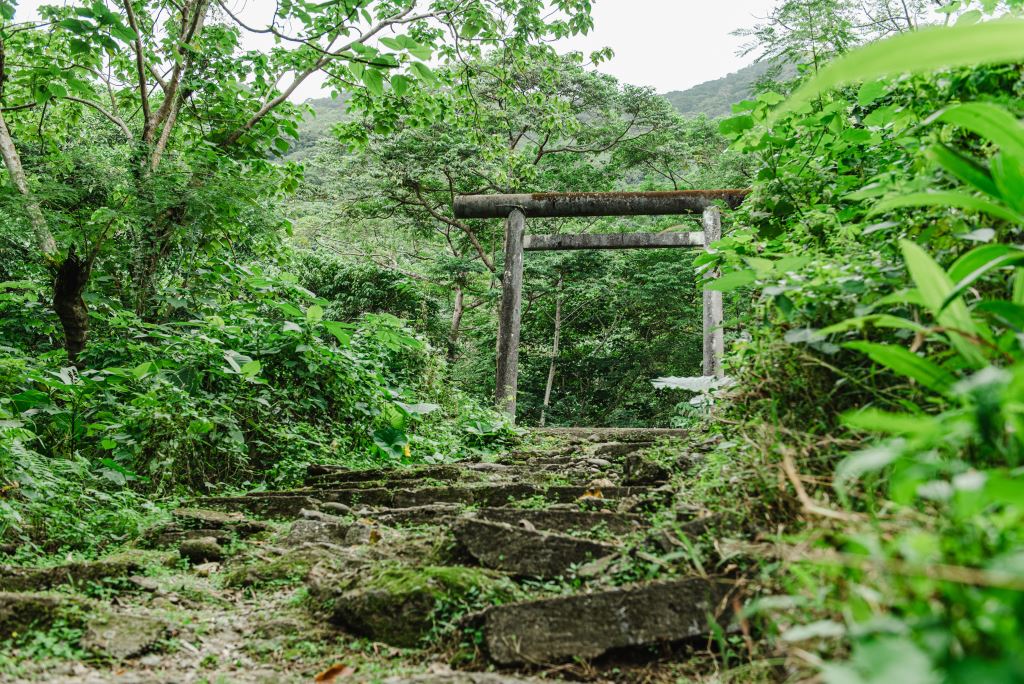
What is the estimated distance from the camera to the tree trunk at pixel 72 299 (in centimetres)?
488

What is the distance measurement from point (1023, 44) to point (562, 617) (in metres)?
1.48

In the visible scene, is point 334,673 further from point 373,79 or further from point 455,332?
point 455,332

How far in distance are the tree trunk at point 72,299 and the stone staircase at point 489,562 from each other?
2162 mm

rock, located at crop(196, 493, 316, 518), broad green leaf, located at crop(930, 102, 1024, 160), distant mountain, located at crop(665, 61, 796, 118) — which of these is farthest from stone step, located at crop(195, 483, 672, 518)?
distant mountain, located at crop(665, 61, 796, 118)

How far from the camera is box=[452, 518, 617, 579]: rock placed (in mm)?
2051

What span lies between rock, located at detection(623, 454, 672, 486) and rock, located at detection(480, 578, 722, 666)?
4.46ft

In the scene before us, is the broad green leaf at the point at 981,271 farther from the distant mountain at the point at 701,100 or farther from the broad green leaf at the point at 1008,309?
the distant mountain at the point at 701,100

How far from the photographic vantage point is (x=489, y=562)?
2158 millimetres

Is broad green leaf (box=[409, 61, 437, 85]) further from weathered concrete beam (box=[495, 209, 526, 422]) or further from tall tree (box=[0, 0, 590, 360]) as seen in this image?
weathered concrete beam (box=[495, 209, 526, 422])

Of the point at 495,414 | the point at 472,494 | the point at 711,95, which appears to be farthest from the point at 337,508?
the point at 711,95

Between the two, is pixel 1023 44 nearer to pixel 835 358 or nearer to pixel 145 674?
pixel 835 358

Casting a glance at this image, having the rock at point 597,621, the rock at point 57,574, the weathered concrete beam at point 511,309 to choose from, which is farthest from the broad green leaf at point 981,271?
the weathered concrete beam at point 511,309

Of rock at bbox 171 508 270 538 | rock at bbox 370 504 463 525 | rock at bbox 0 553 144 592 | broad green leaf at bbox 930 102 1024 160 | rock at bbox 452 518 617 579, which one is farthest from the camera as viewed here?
rock at bbox 171 508 270 538

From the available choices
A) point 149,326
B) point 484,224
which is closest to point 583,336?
point 484,224
